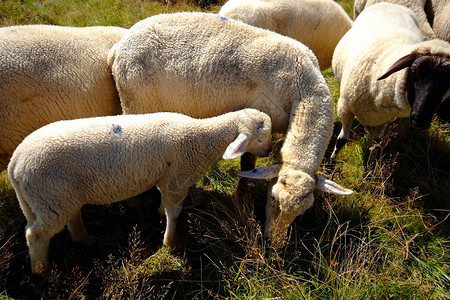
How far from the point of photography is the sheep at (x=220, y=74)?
3.46 metres

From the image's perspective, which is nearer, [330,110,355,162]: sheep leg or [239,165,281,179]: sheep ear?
[239,165,281,179]: sheep ear

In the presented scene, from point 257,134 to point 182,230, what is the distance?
1376 mm

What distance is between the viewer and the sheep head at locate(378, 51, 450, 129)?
339 centimetres

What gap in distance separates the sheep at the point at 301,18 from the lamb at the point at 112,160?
2748 mm

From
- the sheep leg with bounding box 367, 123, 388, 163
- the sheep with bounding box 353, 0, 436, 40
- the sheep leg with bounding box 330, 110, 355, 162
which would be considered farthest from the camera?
the sheep with bounding box 353, 0, 436, 40

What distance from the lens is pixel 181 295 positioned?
3109 mm

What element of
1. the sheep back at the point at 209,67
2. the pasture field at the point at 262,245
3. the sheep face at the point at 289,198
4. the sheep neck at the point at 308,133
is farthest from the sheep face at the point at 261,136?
the pasture field at the point at 262,245

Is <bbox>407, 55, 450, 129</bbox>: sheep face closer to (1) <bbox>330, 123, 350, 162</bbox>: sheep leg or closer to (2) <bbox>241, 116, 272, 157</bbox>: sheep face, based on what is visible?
(1) <bbox>330, 123, 350, 162</bbox>: sheep leg

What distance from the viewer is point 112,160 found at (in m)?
2.92

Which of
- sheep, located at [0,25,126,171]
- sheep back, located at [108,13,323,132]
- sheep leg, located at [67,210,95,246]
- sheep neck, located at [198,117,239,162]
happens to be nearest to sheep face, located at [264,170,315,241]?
sheep neck, located at [198,117,239,162]

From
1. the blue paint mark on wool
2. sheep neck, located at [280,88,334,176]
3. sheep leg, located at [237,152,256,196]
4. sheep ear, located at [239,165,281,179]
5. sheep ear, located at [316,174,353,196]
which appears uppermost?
the blue paint mark on wool

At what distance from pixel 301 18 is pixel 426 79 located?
2.93 meters

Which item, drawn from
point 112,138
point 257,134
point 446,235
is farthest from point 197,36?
point 446,235

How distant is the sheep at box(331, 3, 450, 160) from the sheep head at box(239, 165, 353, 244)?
1.39 metres
